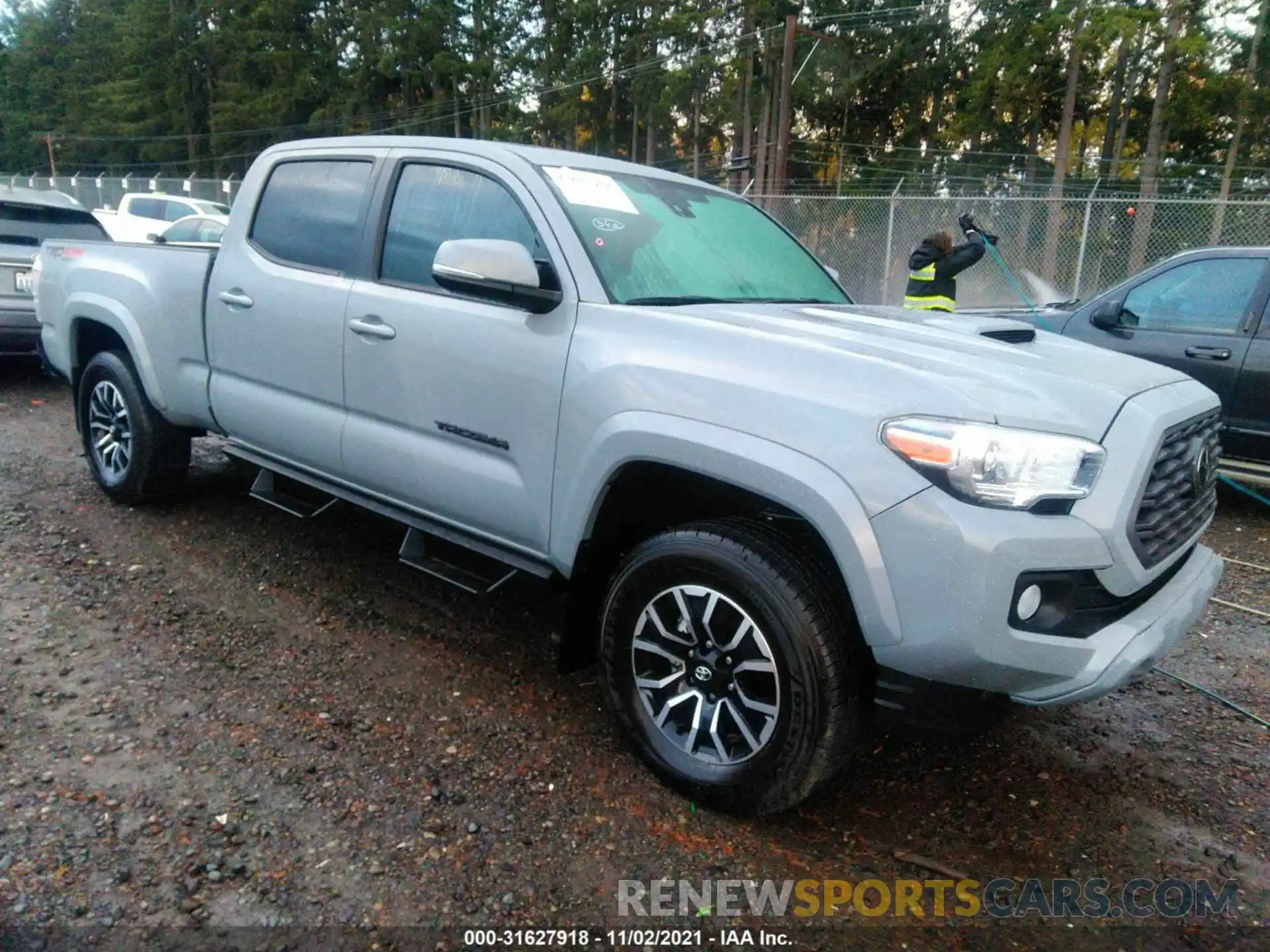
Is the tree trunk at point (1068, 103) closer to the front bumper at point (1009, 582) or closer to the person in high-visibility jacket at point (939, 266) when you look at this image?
the person in high-visibility jacket at point (939, 266)

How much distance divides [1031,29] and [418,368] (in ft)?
96.3

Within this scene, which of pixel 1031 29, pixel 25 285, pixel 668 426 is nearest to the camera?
pixel 668 426

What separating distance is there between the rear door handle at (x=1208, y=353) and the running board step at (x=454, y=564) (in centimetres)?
502

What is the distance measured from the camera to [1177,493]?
2541 millimetres

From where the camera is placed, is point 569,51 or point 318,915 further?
point 569,51

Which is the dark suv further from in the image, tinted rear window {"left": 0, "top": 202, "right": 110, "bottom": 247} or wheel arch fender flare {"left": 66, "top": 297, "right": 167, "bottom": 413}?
wheel arch fender flare {"left": 66, "top": 297, "right": 167, "bottom": 413}

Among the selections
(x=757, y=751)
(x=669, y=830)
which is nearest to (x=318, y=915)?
(x=669, y=830)

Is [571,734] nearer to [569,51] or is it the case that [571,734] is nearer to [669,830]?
[669,830]

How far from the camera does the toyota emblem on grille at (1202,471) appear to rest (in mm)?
2670

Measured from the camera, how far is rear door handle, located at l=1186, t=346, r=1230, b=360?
586 centimetres

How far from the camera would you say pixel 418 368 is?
3268 millimetres

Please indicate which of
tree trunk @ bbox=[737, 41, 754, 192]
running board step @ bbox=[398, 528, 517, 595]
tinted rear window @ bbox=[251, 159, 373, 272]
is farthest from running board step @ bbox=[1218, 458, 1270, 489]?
tree trunk @ bbox=[737, 41, 754, 192]

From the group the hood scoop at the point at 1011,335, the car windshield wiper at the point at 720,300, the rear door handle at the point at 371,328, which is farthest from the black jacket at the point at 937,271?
the rear door handle at the point at 371,328

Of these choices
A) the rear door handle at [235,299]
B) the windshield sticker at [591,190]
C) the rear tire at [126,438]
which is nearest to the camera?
the windshield sticker at [591,190]
